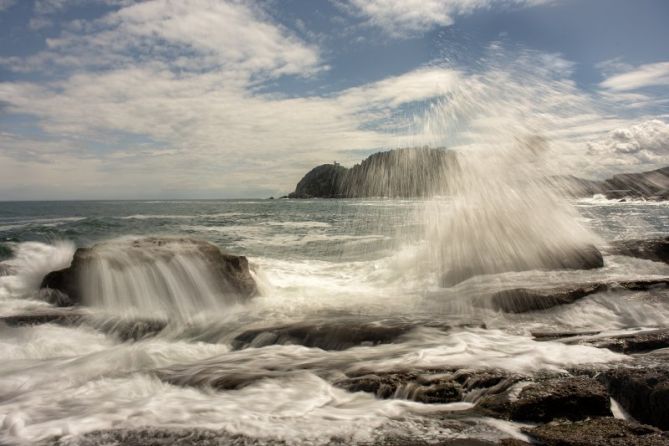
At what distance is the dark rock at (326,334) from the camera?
19.1 ft

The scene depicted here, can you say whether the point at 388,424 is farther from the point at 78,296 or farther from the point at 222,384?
the point at 78,296

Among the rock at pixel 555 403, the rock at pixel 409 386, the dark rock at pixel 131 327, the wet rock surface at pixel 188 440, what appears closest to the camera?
the wet rock surface at pixel 188 440

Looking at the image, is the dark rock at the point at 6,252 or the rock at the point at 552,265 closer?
the rock at the point at 552,265

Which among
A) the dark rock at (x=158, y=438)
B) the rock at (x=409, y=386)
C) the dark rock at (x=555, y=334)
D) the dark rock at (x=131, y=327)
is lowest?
the dark rock at (x=131, y=327)

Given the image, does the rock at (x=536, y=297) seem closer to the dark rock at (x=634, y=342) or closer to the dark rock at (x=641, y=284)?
the dark rock at (x=641, y=284)

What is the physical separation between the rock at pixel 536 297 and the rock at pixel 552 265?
2060 mm

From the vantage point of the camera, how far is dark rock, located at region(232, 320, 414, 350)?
19.1ft

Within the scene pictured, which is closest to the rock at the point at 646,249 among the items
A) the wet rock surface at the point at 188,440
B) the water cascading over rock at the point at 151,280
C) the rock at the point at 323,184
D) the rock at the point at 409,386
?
the rock at the point at 409,386

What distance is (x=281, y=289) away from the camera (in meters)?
10.2

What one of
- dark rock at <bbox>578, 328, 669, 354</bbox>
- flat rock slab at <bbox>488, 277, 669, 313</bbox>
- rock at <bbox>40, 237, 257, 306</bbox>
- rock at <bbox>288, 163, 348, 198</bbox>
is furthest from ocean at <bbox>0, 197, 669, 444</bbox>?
rock at <bbox>288, 163, 348, 198</bbox>

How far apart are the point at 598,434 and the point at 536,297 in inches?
170

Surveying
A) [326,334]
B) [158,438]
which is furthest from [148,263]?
[158,438]

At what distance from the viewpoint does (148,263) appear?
29.3 feet

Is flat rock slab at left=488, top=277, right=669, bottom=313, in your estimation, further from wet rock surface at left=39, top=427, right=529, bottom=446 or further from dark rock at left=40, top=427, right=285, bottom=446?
dark rock at left=40, top=427, right=285, bottom=446
